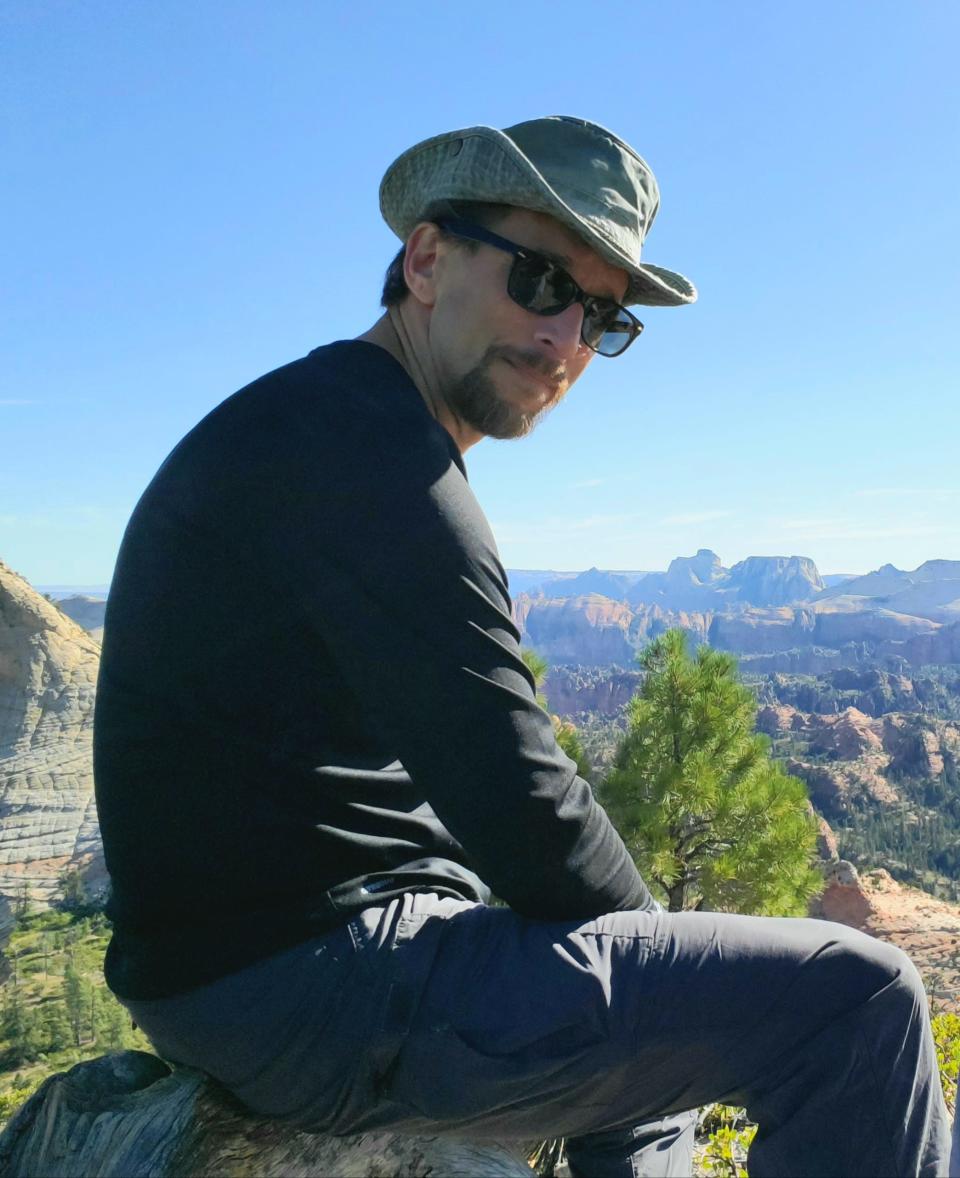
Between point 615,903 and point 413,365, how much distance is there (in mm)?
847

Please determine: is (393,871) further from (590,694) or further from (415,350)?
(590,694)

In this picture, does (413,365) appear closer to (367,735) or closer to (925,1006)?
(367,735)

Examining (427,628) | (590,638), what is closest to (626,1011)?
(427,628)

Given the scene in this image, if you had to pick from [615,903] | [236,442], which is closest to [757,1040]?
[615,903]

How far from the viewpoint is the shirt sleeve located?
0.95 metres

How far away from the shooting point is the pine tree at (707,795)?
7.49m

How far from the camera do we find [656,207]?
1375 millimetres

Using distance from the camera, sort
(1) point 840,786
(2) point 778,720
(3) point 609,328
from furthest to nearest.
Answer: (2) point 778,720, (1) point 840,786, (3) point 609,328

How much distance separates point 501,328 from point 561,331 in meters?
0.10

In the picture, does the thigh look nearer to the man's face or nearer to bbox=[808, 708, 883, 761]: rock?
the man's face

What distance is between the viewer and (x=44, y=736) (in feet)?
104

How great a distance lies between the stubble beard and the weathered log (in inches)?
40.8

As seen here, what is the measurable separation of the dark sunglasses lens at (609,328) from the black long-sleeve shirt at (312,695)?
15.9 inches

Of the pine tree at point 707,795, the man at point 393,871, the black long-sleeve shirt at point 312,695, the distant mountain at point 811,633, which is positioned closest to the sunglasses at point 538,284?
the man at point 393,871
